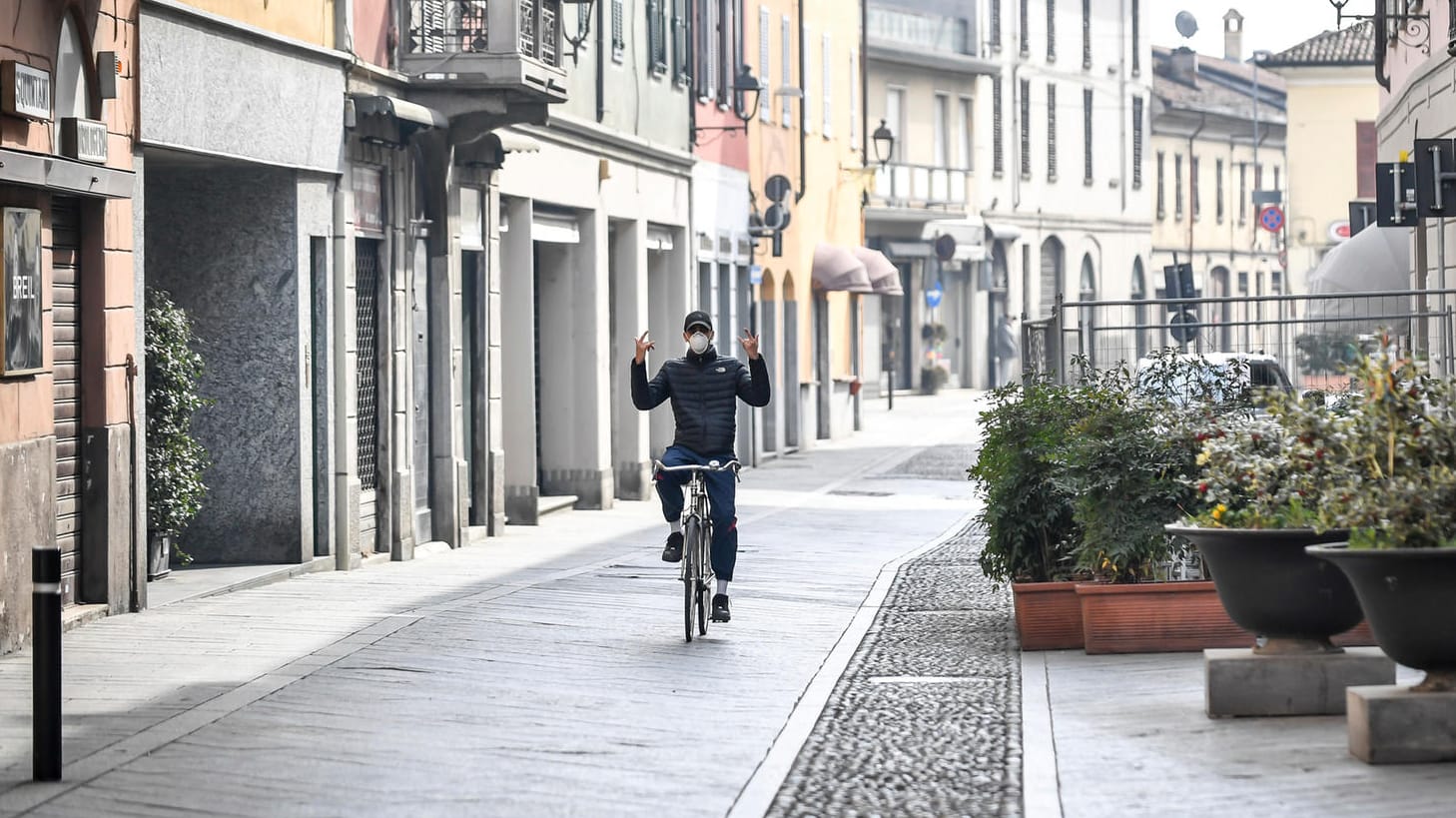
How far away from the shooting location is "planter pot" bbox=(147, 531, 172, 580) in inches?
591

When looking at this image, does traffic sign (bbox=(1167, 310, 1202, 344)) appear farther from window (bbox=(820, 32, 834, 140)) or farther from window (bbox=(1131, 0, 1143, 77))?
window (bbox=(1131, 0, 1143, 77))

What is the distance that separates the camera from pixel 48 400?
517 inches

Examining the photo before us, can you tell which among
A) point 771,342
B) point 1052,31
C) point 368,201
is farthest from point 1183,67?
point 368,201

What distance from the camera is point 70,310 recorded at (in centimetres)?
1365

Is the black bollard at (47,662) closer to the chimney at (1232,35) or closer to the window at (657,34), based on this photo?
the window at (657,34)

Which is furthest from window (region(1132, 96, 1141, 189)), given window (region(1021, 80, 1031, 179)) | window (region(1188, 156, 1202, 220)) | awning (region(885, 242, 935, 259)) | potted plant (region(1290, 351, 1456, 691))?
potted plant (region(1290, 351, 1456, 691))

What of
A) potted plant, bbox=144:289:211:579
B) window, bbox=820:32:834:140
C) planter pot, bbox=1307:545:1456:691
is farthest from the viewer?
window, bbox=820:32:834:140

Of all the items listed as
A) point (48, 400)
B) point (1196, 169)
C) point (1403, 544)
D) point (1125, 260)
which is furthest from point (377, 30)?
point (1196, 169)

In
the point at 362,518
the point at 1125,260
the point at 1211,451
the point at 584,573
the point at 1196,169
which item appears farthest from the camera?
the point at 1196,169

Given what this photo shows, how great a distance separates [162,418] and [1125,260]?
185 feet

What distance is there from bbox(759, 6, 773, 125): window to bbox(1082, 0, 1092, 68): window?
3291cm

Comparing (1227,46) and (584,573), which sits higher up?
(1227,46)

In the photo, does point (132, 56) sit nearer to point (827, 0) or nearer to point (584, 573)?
point (584, 573)

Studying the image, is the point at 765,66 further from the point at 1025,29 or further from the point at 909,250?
the point at 1025,29
